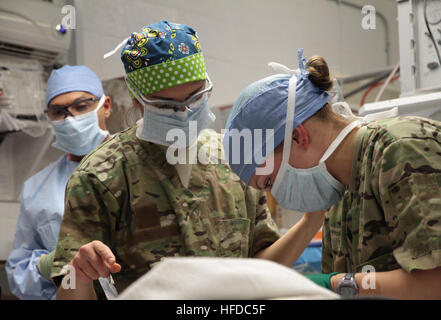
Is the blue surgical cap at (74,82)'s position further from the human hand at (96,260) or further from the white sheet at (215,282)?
the white sheet at (215,282)

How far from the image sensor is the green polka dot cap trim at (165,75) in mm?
1566

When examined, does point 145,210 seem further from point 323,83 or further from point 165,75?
point 323,83

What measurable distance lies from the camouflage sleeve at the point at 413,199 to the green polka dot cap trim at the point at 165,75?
602 millimetres

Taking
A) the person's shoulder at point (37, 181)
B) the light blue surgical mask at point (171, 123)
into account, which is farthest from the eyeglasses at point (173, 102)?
the person's shoulder at point (37, 181)

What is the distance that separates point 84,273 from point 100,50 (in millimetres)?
1575

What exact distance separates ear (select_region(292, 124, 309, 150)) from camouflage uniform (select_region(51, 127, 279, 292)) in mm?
368

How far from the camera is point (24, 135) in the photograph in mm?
3105

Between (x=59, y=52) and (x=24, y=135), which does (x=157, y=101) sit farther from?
(x=24, y=135)

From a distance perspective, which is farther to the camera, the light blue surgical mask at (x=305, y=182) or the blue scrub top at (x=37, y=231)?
the blue scrub top at (x=37, y=231)

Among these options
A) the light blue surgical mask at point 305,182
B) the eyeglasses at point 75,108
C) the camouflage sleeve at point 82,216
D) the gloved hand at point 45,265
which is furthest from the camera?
the eyeglasses at point 75,108

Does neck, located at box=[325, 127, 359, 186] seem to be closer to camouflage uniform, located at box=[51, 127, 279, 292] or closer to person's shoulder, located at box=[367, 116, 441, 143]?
person's shoulder, located at box=[367, 116, 441, 143]

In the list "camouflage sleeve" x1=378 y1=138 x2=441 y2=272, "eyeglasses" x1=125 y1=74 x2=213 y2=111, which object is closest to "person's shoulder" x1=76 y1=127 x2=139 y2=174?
"eyeglasses" x1=125 y1=74 x2=213 y2=111

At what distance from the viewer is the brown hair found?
139 cm

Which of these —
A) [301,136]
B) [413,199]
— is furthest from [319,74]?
[413,199]
